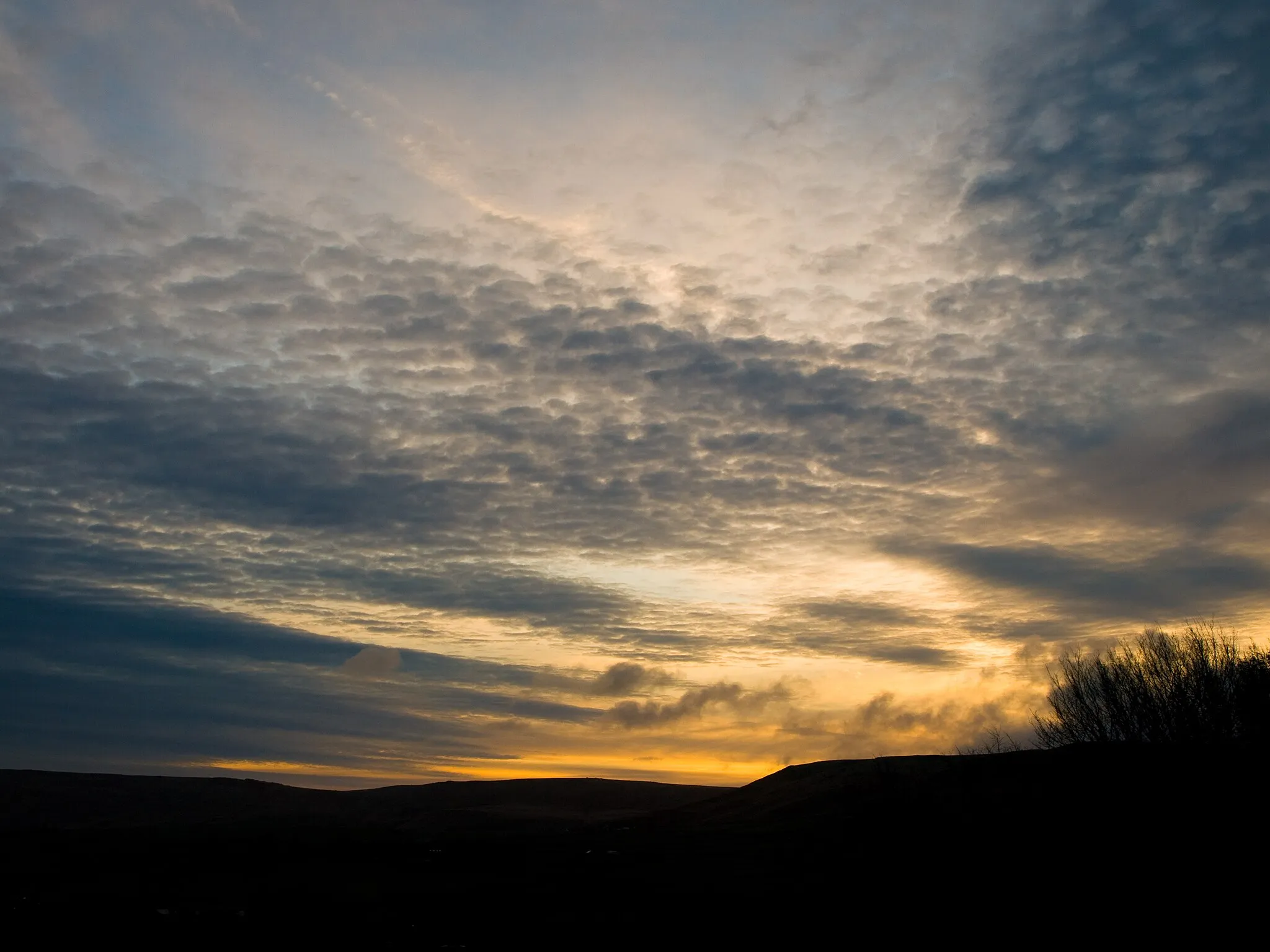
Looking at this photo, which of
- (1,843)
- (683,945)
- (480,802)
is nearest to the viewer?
(683,945)

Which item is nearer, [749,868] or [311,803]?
[749,868]

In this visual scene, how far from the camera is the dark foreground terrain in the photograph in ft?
68.7

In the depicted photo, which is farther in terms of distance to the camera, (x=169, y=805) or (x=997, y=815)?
(x=169, y=805)

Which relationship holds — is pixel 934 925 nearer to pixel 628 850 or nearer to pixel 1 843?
pixel 628 850

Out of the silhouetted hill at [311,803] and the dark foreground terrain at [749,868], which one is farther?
the silhouetted hill at [311,803]

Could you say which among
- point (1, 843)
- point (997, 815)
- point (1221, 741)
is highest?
point (1221, 741)

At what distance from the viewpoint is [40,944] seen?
1869 cm

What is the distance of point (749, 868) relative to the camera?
101 feet

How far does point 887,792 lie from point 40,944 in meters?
27.1

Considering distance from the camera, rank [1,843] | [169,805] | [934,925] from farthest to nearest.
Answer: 1. [169,805]
2. [1,843]
3. [934,925]

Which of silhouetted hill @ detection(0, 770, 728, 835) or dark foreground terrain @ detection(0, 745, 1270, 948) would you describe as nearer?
dark foreground terrain @ detection(0, 745, 1270, 948)

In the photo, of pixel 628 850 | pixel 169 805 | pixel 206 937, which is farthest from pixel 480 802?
pixel 206 937

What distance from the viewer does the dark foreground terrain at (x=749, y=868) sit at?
21.0m

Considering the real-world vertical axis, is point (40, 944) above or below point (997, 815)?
below
